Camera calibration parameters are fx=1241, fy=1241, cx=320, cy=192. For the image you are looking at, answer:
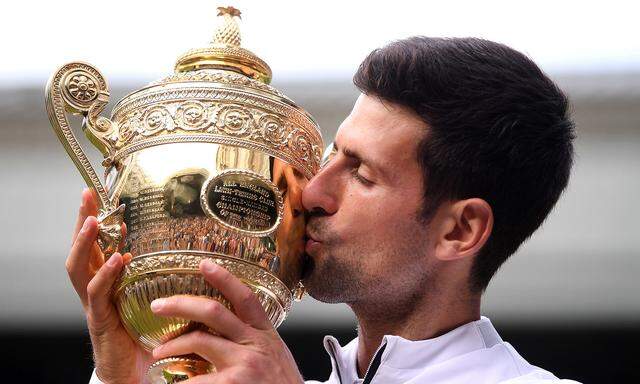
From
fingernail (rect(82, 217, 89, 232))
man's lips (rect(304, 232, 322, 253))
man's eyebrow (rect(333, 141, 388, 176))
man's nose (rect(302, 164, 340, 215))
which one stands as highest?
man's eyebrow (rect(333, 141, 388, 176))

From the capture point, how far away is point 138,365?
105 inches

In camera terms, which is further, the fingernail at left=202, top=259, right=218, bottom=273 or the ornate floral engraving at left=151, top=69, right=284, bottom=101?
the ornate floral engraving at left=151, top=69, right=284, bottom=101

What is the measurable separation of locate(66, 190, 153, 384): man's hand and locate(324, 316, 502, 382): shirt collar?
1.38ft

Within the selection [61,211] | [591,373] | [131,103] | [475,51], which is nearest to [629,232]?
[591,373]

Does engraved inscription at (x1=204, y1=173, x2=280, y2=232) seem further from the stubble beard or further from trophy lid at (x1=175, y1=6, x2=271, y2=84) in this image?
trophy lid at (x1=175, y1=6, x2=271, y2=84)

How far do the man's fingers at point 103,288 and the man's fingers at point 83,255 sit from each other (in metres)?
0.06

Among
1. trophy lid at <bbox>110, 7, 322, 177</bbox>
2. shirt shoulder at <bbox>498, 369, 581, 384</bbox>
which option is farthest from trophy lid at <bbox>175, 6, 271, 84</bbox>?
shirt shoulder at <bbox>498, 369, 581, 384</bbox>

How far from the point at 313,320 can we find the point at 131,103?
3942 mm

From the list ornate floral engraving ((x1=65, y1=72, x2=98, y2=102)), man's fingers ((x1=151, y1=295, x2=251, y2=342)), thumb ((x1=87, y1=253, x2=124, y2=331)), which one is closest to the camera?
man's fingers ((x1=151, y1=295, x2=251, y2=342))

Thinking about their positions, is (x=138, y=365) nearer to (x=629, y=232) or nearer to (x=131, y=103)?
(x=131, y=103)

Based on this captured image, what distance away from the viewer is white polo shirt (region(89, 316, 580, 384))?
98.3 inches

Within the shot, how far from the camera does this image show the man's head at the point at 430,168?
2.48m

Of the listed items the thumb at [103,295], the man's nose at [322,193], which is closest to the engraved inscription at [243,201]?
the man's nose at [322,193]

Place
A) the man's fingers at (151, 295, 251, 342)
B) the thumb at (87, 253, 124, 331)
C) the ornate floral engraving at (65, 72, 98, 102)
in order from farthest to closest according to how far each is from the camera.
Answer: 1. the ornate floral engraving at (65, 72, 98, 102)
2. the thumb at (87, 253, 124, 331)
3. the man's fingers at (151, 295, 251, 342)
